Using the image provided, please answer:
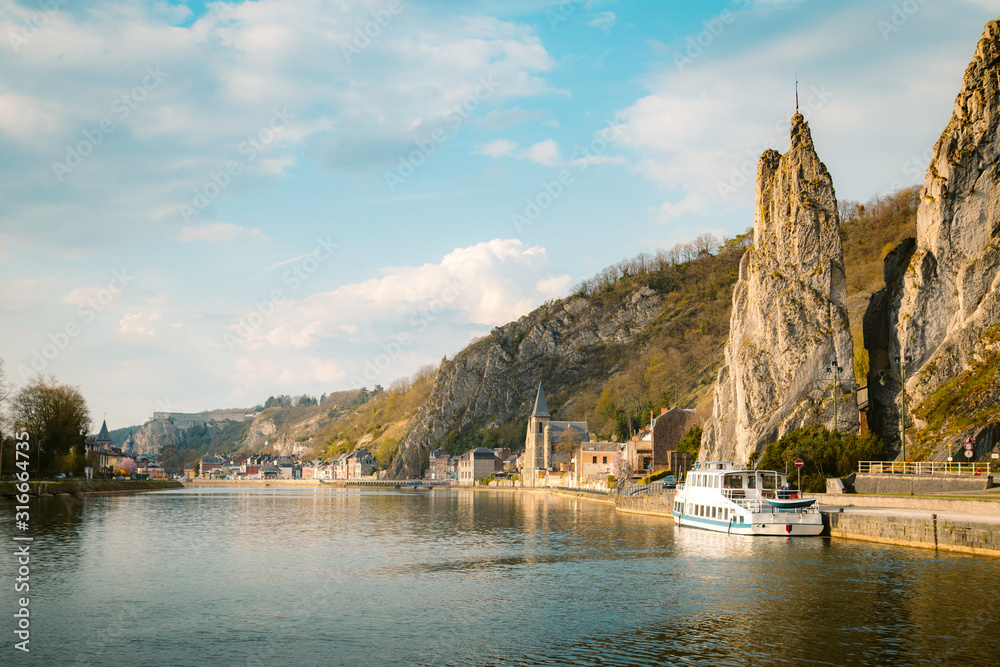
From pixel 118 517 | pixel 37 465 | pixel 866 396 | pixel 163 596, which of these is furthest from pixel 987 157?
pixel 37 465

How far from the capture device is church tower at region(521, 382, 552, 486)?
558ft

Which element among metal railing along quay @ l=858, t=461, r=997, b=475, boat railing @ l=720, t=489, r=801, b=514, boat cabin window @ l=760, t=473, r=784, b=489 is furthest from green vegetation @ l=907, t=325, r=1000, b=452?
boat railing @ l=720, t=489, r=801, b=514

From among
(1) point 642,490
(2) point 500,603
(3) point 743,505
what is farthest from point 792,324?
(2) point 500,603

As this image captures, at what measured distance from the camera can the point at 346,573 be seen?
3625 centimetres

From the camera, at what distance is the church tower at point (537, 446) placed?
558 feet

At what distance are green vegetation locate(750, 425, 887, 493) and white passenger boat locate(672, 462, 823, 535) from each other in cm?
317

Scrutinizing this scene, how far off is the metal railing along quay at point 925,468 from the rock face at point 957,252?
Answer: 17.7 ft

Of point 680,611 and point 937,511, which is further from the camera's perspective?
point 937,511

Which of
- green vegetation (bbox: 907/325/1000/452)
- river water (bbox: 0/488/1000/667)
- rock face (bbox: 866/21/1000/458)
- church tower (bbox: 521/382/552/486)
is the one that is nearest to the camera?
river water (bbox: 0/488/1000/667)

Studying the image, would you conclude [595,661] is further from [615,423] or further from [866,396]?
[615,423]

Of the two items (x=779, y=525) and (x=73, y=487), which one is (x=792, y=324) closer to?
(x=779, y=525)

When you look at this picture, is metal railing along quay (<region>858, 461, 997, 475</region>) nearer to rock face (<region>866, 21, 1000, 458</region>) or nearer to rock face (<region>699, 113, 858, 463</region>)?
rock face (<region>866, 21, 1000, 458</region>)

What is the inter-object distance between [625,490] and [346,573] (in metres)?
58.5

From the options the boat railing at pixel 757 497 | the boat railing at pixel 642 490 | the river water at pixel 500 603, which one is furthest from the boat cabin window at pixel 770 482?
the boat railing at pixel 642 490
